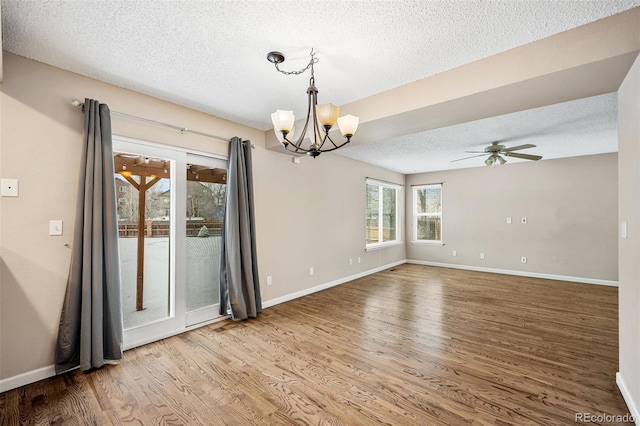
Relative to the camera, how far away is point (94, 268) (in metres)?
2.44

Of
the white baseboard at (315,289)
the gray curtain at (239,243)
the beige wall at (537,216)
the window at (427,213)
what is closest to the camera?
the gray curtain at (239,243)

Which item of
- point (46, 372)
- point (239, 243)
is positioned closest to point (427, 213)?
point (239, 243)

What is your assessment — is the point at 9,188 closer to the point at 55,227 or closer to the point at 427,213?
the point at 55,227

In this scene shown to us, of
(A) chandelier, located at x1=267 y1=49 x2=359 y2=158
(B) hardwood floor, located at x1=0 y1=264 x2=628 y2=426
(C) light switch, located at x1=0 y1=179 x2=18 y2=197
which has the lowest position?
(B) hardwood floor, located at x1=0 y1=264 x2=628 y2=426

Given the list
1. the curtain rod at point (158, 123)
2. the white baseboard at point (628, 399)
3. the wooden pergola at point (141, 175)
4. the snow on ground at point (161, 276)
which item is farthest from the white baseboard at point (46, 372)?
the white baseboard at point (628, 399)

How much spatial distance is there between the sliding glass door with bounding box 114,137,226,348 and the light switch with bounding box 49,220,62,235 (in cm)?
46

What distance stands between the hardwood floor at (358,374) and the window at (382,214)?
282cm

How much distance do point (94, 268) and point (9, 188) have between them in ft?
2.76

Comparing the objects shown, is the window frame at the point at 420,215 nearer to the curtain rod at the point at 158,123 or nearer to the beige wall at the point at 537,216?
the beige wall at the point at 537,216

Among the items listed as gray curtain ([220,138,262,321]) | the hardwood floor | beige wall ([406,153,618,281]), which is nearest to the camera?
the hardwood floor

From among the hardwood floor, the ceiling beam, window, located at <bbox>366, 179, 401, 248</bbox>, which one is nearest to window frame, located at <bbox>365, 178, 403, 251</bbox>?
window, located at <bbox>366, 179, 401, 248</bbox>

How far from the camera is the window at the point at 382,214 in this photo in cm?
654

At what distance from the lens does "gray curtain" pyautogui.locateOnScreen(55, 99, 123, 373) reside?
2387 mm

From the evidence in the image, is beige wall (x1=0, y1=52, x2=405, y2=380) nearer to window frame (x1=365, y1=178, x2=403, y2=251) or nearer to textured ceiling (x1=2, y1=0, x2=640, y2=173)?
textured ceiling (x1=2, y1=0, x2=640, y2=173)
